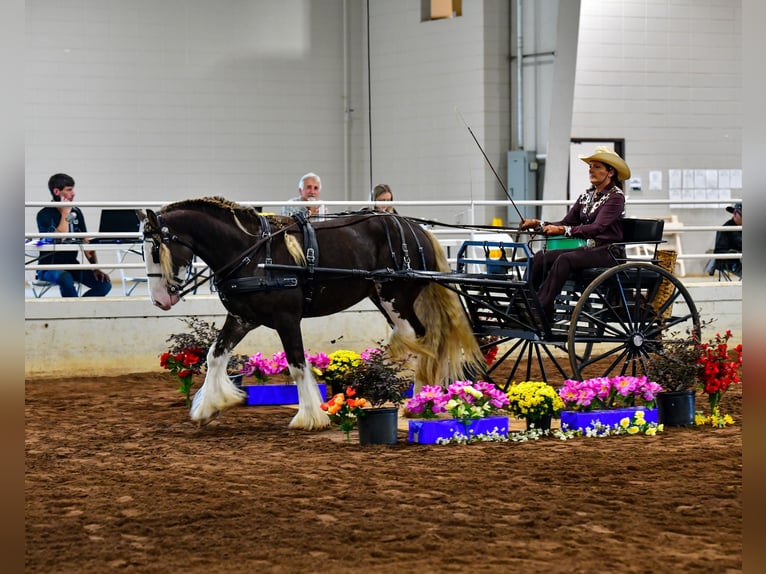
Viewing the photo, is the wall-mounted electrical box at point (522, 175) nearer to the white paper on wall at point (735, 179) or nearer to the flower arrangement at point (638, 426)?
the white paper on wall at point (735, 179)

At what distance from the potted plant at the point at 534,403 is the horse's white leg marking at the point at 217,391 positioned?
5.74ft

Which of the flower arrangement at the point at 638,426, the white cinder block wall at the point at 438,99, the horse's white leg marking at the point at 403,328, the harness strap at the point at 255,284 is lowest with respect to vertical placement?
the flower arrangement at the point at 638,426

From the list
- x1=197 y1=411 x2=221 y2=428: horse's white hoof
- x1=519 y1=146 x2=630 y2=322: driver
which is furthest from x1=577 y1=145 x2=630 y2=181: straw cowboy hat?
x1=197 y1=411 x2=221 y2=428: horse's white hoof

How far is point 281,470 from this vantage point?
5422mm

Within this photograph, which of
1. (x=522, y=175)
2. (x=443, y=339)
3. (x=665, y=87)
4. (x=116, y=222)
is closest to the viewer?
(x=443, y=339)

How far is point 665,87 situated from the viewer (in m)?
15.7

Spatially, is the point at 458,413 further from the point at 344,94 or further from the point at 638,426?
the point at 344,94

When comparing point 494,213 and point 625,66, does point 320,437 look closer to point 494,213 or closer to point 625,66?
point 494,213

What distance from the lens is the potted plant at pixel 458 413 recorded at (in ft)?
20.4

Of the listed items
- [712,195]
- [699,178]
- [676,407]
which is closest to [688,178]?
[699,178]

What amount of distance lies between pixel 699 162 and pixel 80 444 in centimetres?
1199

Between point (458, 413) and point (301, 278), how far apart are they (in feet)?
4.46

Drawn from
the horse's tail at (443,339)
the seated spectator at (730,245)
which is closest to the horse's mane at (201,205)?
the horse's tail at (443,339)
